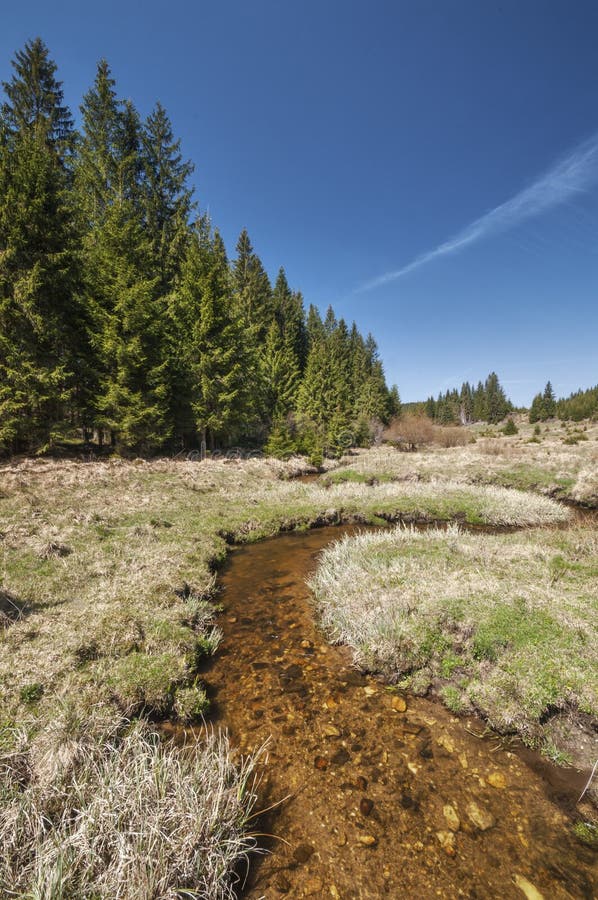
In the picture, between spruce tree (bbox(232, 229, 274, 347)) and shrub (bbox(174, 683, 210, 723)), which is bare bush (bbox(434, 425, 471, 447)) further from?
shrub (bbox(174, 683, 210, 723))

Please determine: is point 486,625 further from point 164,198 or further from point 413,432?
point 413,432

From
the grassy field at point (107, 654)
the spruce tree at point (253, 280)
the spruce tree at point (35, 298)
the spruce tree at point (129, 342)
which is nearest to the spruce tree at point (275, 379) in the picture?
the spruce tree at point (253, 280)

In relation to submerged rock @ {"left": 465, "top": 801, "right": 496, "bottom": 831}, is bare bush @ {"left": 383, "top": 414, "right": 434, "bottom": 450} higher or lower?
higher

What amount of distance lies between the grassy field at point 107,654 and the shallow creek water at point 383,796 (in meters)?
0.54

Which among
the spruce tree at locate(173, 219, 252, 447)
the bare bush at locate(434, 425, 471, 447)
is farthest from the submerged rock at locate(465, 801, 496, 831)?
the bare bush at locate(434, 425, 471, 447)

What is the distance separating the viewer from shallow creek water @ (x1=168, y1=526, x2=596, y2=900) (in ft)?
10.7

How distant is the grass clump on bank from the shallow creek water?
46 cm

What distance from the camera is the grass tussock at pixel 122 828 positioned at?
256 cm

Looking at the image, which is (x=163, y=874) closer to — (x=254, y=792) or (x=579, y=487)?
(x=254, y=792)

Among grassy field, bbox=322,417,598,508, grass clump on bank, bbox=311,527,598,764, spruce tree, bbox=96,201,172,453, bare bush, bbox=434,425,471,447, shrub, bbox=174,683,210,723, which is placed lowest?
shrub, bbox=174,683,210,723

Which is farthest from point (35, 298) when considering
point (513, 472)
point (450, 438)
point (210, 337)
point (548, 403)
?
point (548, 403)

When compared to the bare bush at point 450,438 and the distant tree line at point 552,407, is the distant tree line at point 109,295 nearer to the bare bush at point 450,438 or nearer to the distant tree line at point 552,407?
the bare bush at point 450,438

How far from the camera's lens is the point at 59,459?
62.2 ft

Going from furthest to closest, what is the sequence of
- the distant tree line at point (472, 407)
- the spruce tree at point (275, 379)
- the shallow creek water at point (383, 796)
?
the distant tree line at point (472, 407) < the spruce tree at point (275, 379) < the shallow creek water at point (383, 796)
